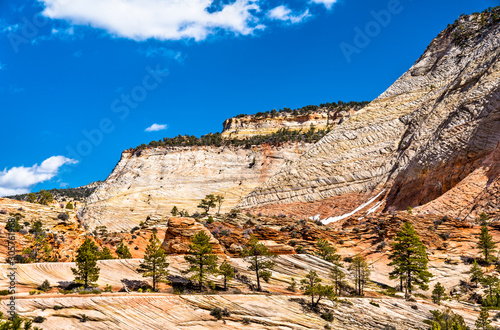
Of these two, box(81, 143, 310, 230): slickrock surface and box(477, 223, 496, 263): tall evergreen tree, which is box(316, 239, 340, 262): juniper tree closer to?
box(477, 223, 496, 263): tall evergreen tree

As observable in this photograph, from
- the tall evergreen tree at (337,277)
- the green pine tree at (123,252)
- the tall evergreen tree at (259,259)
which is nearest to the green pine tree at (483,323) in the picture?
the tall evergreen tree at (337,277)

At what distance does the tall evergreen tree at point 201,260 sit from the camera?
34.3 meters

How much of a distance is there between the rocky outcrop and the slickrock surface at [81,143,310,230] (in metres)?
38.3

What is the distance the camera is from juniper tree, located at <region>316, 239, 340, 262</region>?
42312 mm

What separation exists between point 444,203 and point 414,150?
20043 millimetres

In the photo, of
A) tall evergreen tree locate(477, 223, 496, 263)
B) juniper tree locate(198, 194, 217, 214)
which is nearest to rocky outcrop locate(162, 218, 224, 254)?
tall evergreen tree locate(477, 223, 496, 263)

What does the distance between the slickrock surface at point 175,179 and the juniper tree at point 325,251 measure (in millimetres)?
44601

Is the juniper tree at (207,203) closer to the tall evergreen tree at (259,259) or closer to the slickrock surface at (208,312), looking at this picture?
the tall evergreen tree at (259,259)

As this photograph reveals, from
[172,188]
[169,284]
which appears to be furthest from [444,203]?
[172,188]

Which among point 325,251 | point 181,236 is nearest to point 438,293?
point 325,251

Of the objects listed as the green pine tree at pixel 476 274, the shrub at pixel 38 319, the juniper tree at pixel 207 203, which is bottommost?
the shrub at pixel 38 319

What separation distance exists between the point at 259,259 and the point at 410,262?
47.1ft

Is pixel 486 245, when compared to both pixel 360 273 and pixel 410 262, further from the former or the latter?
pixel 360 273

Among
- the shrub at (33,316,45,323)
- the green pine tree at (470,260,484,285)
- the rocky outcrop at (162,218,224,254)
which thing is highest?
the rocky outcrop at (162,218,224,254)
